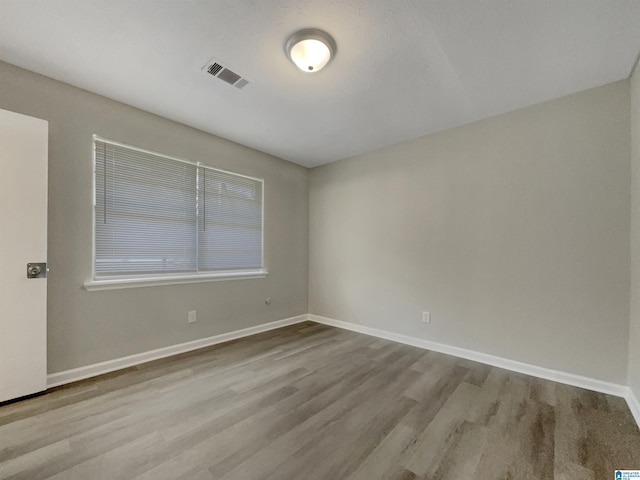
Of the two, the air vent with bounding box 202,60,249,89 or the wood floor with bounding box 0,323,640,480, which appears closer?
the wood floor with bounding box 0,323,640,480

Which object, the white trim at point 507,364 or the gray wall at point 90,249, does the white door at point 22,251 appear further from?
the white trim at point 507,364

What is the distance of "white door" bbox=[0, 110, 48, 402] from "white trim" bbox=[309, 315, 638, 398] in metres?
3.32

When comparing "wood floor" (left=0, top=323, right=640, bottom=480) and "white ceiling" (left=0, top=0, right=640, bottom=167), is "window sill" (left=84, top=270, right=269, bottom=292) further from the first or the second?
"white ceiling" (left=0, top=0, right=640, bottom=167)

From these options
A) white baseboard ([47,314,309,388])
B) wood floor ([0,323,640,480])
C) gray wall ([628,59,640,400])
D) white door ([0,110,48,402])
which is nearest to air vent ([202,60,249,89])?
white door ([0,110,48,402])

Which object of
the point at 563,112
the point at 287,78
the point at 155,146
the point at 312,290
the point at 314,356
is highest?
the point at 287,78

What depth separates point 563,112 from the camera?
8.07ft

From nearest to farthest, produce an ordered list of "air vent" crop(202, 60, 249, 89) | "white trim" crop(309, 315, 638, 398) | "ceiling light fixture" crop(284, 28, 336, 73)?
"ceiling light fixture" crop(284, 28, 336, 73) < "air vent" crop(202, 60, 249, 89) < "white trim" crop(309, 315, 638, 398)

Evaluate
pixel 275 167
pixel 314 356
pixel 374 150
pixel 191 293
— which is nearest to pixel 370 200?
pixel 374 150

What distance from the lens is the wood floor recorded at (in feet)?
4.69

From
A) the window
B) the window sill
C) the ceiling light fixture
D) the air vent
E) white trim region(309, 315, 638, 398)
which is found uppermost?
the air vent

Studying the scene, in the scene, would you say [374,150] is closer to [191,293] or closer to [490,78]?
[490,78]

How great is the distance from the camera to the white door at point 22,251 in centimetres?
198

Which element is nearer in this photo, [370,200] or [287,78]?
[287,78]

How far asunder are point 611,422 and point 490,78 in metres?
2.67
